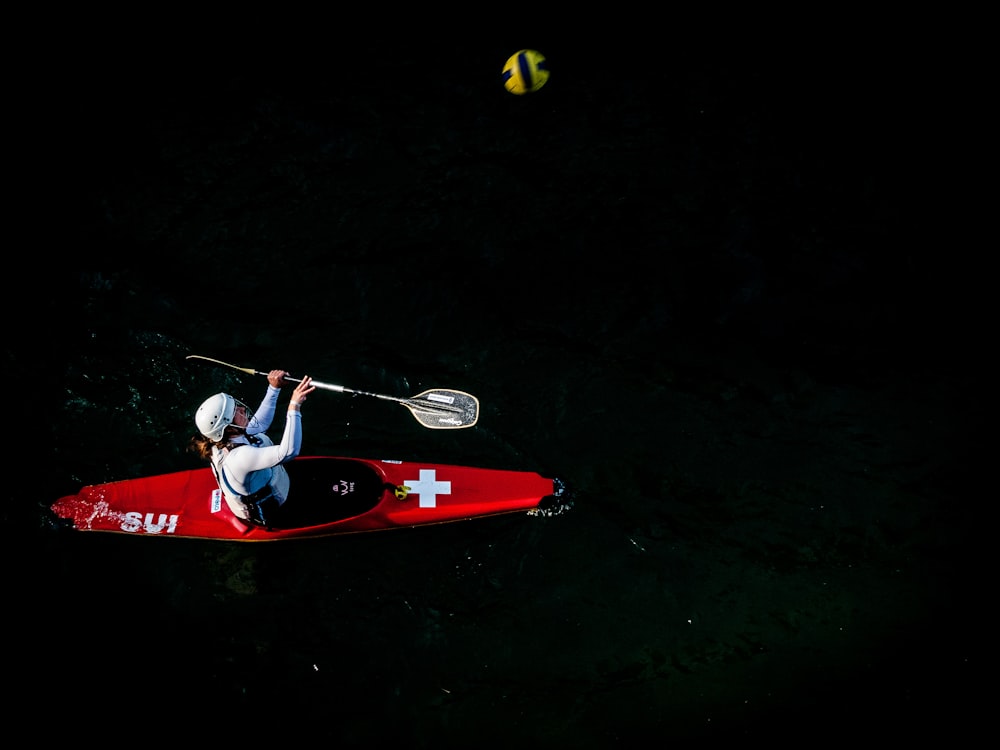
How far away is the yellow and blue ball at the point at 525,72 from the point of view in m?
6.59

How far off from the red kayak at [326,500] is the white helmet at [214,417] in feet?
3.81

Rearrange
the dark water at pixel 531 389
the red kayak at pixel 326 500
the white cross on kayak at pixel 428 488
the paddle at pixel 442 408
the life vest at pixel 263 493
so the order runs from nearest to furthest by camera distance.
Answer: the life vest at pixel 263 493
the dark water at pixel 531 389
the red kayak at pixel 326 500
the white cross on kayak at pixel 428 488
the paddle at pixel 442 408

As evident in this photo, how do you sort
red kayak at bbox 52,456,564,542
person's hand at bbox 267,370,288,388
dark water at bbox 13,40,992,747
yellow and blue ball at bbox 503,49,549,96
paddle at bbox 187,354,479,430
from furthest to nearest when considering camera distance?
yellow and blue ball at bbox 503,49,549,96 → paddle at bbox 187,354,479,430 → red kayak at bbox 52,456,564,542 → dark water at bbox 13,40,992,747 → person's hand at bbox 267,370,288,388

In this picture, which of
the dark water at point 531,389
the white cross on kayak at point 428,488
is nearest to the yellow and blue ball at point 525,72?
the dark water at point 531,389

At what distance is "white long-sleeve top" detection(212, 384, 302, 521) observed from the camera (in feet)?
14.6

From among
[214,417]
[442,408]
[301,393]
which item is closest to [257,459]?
[214,417]

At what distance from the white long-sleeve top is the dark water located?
814 mm

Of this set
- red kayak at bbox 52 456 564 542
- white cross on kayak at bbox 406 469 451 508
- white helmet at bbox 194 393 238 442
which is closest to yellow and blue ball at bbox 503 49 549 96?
red kayak at bbox 52 456 564 542

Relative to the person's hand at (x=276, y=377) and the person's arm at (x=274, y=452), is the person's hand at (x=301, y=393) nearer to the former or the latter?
the person's arm at (x=274, y=452)

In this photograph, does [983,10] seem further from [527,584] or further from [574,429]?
[527,584]

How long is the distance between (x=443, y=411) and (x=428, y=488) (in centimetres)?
71

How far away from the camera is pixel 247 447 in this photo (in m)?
4.52

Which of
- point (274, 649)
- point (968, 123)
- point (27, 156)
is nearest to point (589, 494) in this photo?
point (274, 649)

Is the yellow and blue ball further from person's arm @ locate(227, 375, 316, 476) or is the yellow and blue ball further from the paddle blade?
person's arm @ locate(227, 375, 316, 476)
